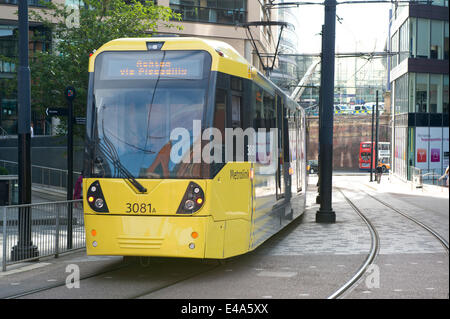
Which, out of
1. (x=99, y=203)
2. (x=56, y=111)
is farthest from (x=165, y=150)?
(x=56, y=111)

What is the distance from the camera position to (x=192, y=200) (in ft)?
28.7

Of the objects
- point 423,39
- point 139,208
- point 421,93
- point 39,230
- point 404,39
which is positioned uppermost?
point 404,39

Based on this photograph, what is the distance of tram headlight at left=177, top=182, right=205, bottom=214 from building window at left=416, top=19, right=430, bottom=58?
38.0 metres

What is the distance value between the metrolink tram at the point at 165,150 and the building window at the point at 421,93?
40.1m

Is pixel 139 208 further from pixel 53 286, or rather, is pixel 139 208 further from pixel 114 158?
pixel 53 286

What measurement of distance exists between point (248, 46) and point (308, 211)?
17414 mm

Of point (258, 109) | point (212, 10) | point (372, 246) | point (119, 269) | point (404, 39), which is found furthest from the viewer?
point (404, 39)

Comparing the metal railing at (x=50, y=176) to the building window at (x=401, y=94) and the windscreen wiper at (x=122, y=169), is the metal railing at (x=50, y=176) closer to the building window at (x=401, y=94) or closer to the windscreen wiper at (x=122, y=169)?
the windscreen wiper at (x=122, y=169)

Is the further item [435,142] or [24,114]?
[435,142]

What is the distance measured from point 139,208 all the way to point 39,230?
3.33m

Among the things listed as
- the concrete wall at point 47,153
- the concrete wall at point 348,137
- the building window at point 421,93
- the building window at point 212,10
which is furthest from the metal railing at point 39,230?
the concrete wall at point 348,137
